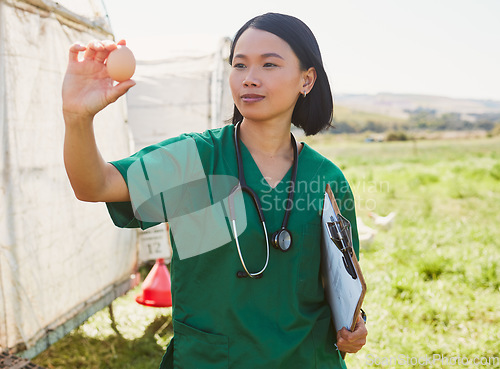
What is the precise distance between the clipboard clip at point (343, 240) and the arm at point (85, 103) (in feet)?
2.44

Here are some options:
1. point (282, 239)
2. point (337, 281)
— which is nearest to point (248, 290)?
point (282, 239)

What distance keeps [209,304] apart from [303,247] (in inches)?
14.9

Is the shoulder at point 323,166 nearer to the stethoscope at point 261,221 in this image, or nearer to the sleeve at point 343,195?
the sleeve at point 343,195

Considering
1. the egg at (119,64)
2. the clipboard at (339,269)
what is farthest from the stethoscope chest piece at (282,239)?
the egg at (119,64)

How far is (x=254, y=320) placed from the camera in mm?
1534

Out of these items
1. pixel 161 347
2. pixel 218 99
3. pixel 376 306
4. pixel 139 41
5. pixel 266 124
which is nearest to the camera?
pixel 266 124

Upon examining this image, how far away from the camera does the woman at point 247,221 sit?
1459mm

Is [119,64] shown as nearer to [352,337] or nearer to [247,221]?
[247,221]

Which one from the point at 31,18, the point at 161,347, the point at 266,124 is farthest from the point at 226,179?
the point at 161,347

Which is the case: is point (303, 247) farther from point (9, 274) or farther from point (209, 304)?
point (9, 274)

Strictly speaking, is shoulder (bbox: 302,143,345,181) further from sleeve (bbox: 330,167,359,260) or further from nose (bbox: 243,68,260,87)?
nose (bbox: 243,68,260,87)

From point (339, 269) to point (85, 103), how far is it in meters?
0.95

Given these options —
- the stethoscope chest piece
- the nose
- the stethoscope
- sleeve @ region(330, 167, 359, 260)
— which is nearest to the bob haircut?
the nose

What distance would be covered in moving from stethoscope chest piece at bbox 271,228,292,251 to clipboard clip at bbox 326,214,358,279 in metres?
0.14
